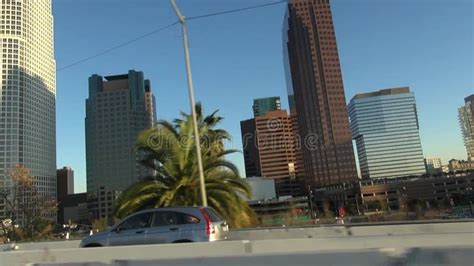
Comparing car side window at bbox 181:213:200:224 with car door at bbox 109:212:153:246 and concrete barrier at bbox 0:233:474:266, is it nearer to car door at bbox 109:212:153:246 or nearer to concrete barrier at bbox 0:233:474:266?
car door at bbox 109:212:153:246

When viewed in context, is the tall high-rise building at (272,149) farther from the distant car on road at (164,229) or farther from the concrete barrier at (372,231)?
the distant car on road at (164,229)

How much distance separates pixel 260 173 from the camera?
135 m

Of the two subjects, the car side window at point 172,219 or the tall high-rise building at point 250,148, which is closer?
the car side window at point 172,219

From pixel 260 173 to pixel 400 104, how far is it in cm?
7353

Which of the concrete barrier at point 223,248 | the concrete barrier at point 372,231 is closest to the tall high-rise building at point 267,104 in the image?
the concrete barrier at point 372,231

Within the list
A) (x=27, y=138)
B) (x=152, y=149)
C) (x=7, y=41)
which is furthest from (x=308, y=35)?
(x=152, y=149)

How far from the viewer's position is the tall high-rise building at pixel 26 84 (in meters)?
49.3

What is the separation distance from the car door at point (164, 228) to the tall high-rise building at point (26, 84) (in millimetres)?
38383

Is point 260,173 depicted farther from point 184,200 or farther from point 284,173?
point 184,200

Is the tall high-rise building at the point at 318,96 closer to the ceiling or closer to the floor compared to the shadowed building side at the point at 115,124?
closer to the ceiling

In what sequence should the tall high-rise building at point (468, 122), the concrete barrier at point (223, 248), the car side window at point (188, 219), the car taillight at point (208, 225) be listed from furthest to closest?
the tall high-rise building at point (468, 122), the car side window at point (188, 219), the car taillight at point (208, 225), the concrete barrier at point (223, 248)

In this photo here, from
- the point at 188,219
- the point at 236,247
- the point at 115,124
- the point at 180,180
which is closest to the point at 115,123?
the point at 115,124

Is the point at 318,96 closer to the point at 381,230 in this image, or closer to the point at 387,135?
the point at 387,135

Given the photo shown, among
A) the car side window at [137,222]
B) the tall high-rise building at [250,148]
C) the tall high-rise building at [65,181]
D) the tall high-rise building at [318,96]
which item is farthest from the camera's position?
the tall high-rise building at [318,96]
